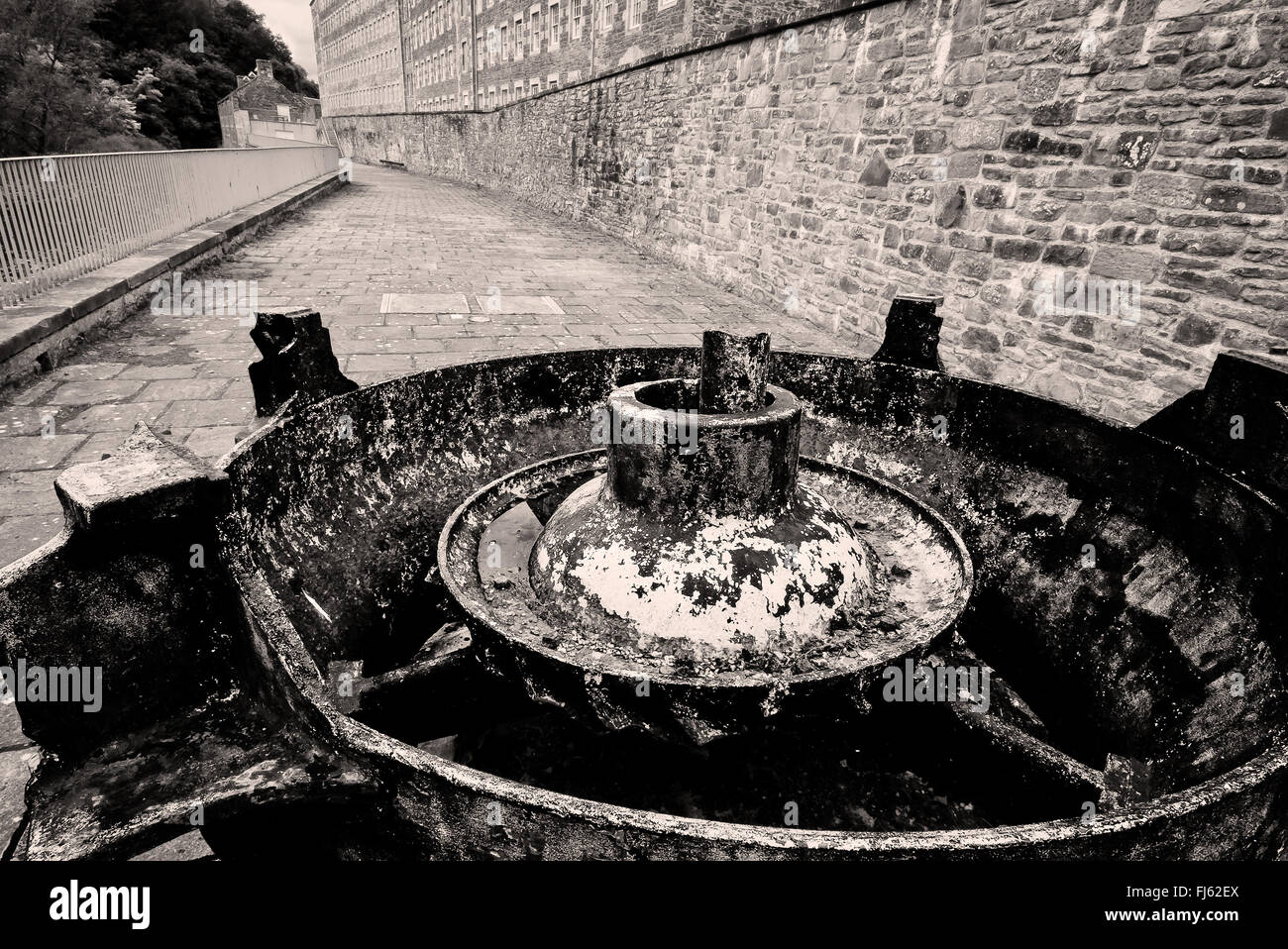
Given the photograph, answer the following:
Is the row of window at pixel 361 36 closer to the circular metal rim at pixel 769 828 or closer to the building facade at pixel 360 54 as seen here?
the building facade at pixel 360 54

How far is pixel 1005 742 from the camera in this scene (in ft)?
5.70

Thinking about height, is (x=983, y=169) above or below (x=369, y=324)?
above

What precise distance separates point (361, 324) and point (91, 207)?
378 cm

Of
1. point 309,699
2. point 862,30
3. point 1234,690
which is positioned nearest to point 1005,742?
point 1234,690

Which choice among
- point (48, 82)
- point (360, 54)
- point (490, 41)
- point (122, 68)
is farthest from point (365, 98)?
point (48, 82)

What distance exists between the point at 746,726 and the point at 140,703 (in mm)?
1149

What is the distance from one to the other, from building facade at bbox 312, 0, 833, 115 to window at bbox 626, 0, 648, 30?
0.03 m

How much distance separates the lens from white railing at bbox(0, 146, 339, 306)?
7035 mm

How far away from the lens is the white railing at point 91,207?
7.04 m

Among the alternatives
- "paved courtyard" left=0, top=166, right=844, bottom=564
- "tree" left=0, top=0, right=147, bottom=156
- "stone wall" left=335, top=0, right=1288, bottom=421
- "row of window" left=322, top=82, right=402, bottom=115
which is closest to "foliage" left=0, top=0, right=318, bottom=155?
"tree" left=0, top=0, right=147, bottom=156

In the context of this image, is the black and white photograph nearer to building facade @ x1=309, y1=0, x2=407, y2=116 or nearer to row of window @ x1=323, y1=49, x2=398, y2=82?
building facade @ x1=309, y1=0, x2=407, y2=116

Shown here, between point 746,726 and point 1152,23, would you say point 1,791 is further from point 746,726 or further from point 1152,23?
point 1152,23

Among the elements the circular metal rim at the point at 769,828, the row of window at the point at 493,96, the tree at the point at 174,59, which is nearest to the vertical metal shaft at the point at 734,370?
the circular metal rim at the point at 769,828

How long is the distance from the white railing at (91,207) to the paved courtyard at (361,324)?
0.87 metres
